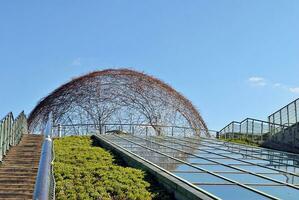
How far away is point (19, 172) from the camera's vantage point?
1238cm

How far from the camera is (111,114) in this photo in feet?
91.1

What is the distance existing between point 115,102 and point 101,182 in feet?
55.7

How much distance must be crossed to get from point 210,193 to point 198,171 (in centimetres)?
248

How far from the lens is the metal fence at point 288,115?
22.5m

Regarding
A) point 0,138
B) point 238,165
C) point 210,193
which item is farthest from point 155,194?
point 0,138

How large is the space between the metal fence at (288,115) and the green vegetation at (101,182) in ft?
Result: 36.0

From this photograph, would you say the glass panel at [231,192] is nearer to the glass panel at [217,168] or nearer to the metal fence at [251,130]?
the glass panel at [217,168]

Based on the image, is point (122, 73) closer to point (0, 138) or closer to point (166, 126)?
point (166, 126)

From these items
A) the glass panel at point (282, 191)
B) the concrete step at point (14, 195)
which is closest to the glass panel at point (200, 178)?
the glass panel at point (282, 191)

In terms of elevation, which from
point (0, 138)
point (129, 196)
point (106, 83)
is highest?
point (106, 83)

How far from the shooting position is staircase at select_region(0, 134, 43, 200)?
1047cm

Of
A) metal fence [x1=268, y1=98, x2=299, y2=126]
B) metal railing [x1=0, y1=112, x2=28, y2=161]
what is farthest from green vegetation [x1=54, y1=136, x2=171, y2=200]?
metal fence [x1=268, y1=98, x2=299, y2=126]

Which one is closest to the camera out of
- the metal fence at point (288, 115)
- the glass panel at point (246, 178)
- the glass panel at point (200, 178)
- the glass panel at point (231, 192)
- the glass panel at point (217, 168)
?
the glass panel at point (231, 192)

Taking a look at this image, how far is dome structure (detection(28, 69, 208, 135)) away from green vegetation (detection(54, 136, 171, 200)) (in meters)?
12.7
